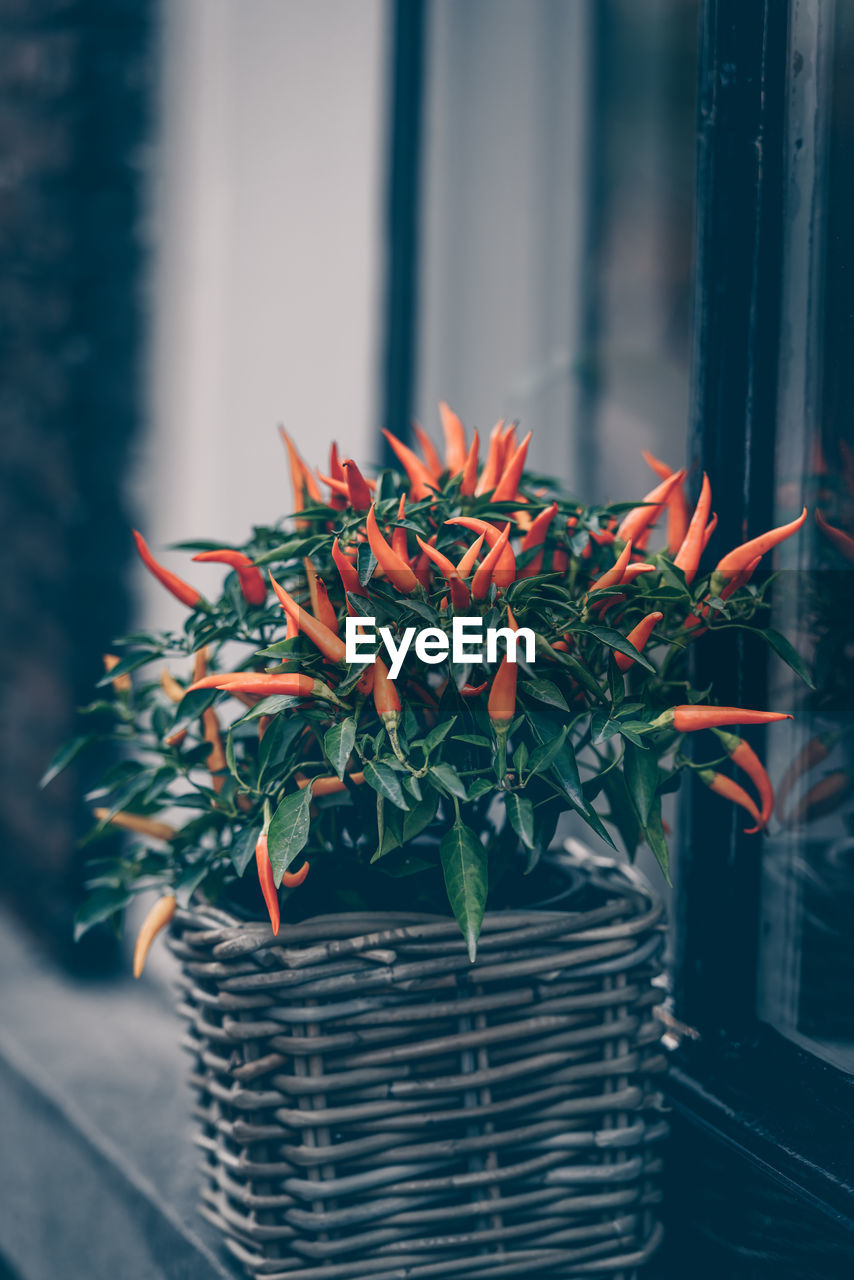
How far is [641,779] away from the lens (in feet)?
2.33

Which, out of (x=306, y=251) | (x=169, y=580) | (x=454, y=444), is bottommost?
(x=169, y=580)

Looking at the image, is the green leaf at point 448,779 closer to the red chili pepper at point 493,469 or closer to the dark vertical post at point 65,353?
the red chili pepper at point 493,469

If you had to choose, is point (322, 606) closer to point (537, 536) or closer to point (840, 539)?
point (537, 536)

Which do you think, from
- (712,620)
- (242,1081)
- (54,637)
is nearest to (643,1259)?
(242,1081)

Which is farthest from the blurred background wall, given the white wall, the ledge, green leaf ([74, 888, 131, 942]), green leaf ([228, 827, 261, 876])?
green leaf ([228, 827, 261, 876])

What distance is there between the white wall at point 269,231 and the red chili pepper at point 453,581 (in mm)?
868

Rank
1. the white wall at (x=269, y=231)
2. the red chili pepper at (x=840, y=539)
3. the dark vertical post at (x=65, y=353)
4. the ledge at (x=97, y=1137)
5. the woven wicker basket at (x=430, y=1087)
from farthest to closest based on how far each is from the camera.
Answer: the dark vertical post at (x=65, y=353)
the white wall at (x=269, y=231)
the ledge at (x=97, y=1137)
the red chili pepper at (x=840, y=539)
the woven wicker basket at (x=430, y=1087)

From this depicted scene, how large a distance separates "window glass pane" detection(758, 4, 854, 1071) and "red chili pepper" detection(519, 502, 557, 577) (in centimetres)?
23

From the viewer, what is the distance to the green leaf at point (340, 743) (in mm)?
655

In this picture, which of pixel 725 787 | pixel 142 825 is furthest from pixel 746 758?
pixel 142 825

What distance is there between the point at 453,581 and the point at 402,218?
103 cm

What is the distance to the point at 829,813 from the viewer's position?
35.4 inches

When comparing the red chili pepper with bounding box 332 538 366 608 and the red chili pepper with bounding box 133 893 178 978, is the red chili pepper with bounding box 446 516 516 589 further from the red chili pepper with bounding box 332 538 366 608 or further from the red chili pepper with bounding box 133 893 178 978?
the red chili pepper with bounding box 133 893 178 978

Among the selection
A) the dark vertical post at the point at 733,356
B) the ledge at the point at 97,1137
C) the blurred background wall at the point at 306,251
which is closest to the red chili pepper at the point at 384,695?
the dark vertical post at the point at 733,356
